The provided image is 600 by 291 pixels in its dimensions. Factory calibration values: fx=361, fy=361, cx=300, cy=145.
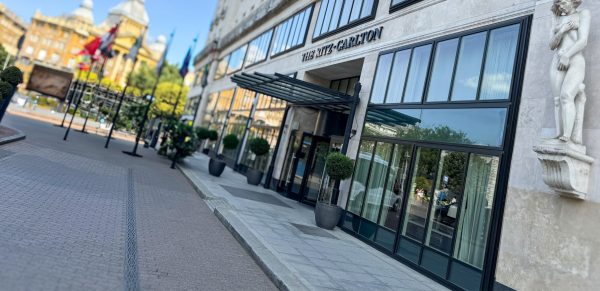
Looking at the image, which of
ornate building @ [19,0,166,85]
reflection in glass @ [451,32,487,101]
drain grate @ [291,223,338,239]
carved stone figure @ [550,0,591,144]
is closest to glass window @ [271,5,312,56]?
reflection in glass @ [451,32,487,101]

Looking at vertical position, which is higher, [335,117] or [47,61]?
[47,61]

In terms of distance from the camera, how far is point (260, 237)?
25.5 ft

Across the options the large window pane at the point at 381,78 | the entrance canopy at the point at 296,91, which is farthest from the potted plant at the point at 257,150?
the large window pane at the point at 381,78

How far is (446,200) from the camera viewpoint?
8.31 m

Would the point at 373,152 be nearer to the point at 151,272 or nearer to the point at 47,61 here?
the point at 151,272

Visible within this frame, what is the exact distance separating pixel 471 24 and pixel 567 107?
4034mm

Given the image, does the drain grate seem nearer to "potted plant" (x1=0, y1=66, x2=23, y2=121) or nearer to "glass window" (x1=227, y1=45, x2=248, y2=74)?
"potted plant" (x1=0, y1=66, x2=23, y2=121)

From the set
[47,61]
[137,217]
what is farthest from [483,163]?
[47,61]

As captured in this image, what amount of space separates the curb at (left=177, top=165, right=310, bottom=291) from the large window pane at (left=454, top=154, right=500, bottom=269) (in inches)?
157

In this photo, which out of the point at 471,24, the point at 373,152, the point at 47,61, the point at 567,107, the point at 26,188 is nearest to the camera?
the point at 567,107

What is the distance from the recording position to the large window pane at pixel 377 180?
10.5 meters

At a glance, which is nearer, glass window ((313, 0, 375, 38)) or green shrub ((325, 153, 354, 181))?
green shrub ((325, 153, 354, 181))

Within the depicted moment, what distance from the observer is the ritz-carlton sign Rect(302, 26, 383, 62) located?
43.7ft

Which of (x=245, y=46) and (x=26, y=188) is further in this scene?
(x=245, y=46)
